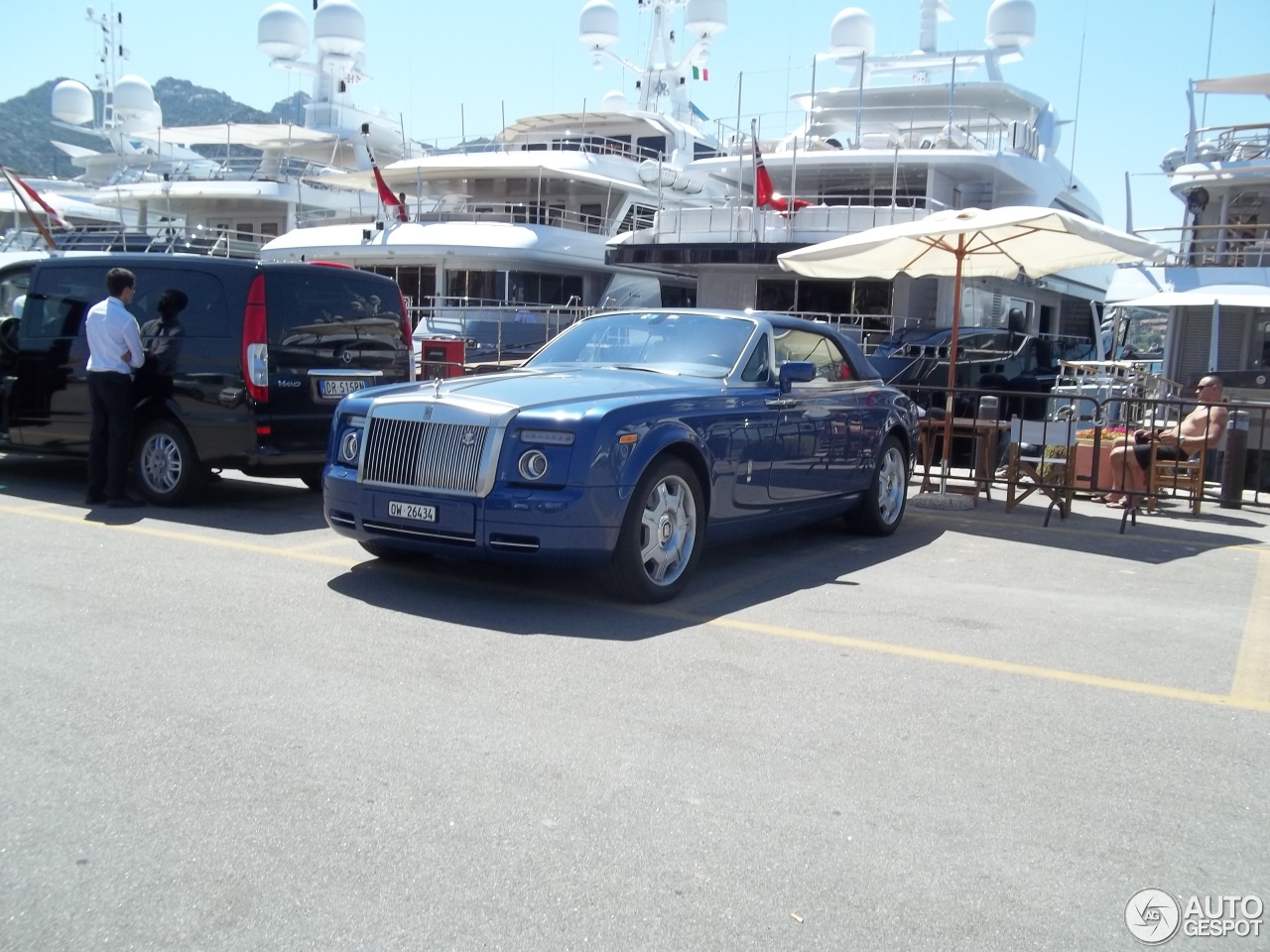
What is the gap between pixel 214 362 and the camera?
8508mm

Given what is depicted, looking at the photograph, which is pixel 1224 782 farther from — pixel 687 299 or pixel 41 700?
pixel 687 299

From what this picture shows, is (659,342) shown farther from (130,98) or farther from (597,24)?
(130,98)

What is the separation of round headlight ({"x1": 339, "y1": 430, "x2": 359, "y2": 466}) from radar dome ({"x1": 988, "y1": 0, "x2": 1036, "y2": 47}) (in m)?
26.2

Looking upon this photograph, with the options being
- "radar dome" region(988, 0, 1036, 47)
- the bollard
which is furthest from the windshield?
"radar dome" region(988, 0, 1036, 47)

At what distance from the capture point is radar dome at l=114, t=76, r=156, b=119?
1641 inches

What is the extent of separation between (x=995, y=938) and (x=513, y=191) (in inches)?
1111

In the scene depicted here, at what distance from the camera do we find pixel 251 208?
115 feet

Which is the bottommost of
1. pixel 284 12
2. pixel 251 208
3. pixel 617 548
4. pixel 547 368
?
pixel 617 548

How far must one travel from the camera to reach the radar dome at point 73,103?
4447 centimetres

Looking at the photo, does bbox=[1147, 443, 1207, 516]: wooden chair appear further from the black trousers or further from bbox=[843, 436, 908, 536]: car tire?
the black trousers

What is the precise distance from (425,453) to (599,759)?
2.59 meters

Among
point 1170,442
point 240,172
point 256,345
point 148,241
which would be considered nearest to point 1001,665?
point 256,345

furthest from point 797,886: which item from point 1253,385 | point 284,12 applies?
point 284,12

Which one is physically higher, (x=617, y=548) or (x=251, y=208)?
(x=251, y=208)
